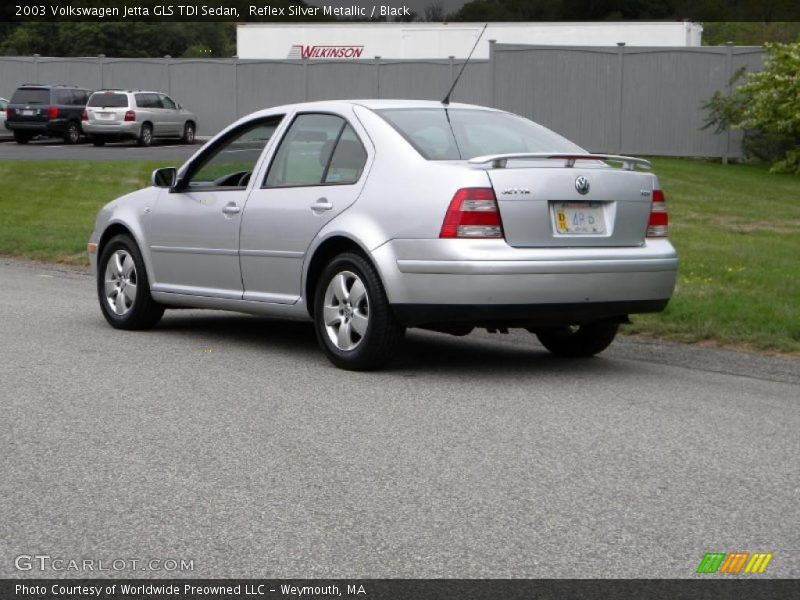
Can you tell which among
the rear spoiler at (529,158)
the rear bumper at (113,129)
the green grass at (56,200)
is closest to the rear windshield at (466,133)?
the rear spoiler at (529,158)

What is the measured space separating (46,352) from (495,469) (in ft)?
13.6

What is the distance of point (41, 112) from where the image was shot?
43.1 meters

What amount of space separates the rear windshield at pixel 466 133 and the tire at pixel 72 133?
119 feet

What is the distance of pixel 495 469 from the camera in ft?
19.5

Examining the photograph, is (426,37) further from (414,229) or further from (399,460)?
(399,460)

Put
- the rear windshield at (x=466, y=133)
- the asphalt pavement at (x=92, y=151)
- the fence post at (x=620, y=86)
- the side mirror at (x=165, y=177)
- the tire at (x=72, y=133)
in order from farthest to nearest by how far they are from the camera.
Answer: the tire at (x=72, y=133), the asphalt pavement at (x=92, y=151), the fence post at (x=620, y=86), the side mirror at (x=165, y=177), the rear windshield at (x=466, y=133)

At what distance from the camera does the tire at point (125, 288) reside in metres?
10.3

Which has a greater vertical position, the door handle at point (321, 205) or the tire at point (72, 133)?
the door handle at point (321, 205)

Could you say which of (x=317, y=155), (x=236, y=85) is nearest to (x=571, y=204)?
(x=317, y=155)

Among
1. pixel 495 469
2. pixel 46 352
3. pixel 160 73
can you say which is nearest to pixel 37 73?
pixel 160 73

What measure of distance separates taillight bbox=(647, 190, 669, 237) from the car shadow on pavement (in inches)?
34.5

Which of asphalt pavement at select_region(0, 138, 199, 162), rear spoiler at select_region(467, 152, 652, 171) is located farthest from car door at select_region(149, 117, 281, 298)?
asphalt pavement at select_region(0, 138, 199, 162)

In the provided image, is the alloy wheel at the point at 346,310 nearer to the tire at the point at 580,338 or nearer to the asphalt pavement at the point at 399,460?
the asphalt pavement at the point at 399,460

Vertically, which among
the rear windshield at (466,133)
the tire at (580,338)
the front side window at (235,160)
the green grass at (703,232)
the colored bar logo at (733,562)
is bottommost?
the green grass at (703,232)
